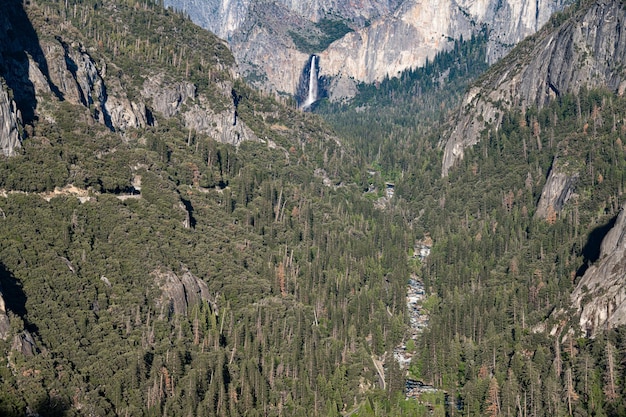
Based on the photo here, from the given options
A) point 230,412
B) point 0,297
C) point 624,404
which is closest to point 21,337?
point 0,297

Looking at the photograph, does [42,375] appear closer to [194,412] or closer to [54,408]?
[54,408]

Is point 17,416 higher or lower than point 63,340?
lower

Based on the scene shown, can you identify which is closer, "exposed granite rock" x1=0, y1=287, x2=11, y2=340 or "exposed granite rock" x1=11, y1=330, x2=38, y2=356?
"exposed granite rock" x1=0, y1=287, x2=11, y2=340

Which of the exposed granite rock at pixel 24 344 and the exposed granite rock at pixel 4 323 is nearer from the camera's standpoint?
the exposed granite rock at pixel 4 323

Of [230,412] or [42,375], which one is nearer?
[42,375]

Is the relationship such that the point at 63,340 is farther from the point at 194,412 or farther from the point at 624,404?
the point at 624,404

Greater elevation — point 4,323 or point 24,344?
point 4,323

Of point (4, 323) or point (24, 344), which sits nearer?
point (4, 323)

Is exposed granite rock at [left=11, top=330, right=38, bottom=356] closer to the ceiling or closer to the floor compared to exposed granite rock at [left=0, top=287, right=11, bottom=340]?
closer to the floor

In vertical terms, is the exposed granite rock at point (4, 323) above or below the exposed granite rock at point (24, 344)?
above
